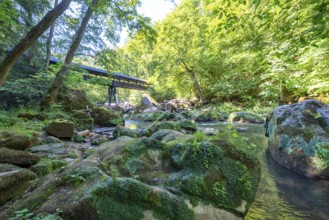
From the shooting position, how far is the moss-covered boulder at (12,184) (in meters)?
2.05

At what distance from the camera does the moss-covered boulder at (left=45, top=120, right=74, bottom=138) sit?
580 cm

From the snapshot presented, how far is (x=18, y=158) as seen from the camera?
9.55 ft

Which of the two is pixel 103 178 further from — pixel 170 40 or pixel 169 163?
pixel 170 40

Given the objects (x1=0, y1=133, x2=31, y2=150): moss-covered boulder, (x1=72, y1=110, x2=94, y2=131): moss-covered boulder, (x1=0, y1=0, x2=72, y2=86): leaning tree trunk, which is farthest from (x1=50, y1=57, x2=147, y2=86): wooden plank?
(x1=0, y1=133, x2=31, y2=150): moss-covered boulder

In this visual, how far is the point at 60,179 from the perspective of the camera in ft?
7.06

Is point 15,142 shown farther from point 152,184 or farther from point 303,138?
point 303,138

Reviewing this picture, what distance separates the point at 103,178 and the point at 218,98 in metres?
20.9

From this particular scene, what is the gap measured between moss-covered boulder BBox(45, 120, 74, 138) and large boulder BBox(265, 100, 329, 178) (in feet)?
19.1

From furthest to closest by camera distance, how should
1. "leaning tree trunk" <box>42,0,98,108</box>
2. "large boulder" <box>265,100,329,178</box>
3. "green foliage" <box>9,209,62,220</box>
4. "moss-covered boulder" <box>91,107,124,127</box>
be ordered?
"moss-covered boulder" <box>91,107,124,127</box>
"leaning tree trunk" <box>42,0,98,108</box>
"large boulder" <box>265,100,329,178</box>
"green foliage" <box>9,209,62,220</box>

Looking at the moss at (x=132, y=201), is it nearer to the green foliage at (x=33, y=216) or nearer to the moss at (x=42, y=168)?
the green foliage at (x=33, y=216)

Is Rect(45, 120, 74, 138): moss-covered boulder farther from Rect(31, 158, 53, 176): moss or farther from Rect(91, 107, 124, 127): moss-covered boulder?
Rect(91, 107, 124, 127): moss-covered boulder

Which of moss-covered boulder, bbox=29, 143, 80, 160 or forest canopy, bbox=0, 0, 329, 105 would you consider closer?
forest canopy, bbox=0, 0, 329, 105

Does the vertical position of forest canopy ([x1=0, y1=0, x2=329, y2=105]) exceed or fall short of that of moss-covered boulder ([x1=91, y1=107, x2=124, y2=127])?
it exceeds it

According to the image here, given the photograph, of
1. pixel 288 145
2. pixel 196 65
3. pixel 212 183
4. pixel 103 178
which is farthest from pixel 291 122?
pixel 196 65
